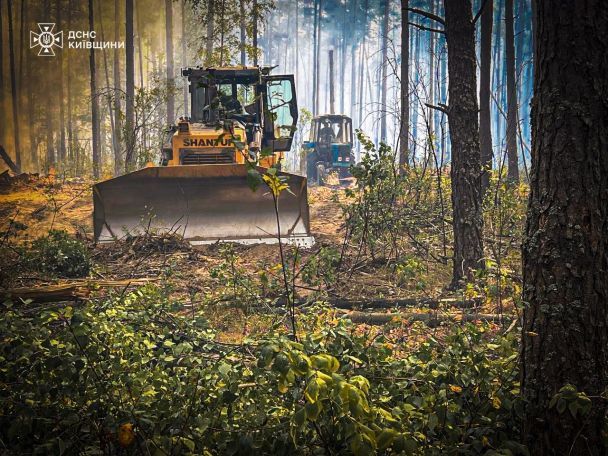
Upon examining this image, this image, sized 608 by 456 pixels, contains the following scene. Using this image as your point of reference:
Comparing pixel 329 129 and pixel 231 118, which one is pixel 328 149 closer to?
pixel 329 129

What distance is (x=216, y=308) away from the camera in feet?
19.1

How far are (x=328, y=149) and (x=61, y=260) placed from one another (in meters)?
17.9

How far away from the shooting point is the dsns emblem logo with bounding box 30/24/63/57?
3238cm

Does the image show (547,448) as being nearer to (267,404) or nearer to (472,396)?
(472,396)

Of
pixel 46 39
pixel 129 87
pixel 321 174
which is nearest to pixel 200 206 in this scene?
pixel 129 87

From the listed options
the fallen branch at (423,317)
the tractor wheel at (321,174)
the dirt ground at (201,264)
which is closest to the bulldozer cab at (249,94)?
the dirt ground at (201,264)

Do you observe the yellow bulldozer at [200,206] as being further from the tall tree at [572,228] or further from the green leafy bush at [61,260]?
the tall tree at [572,228]

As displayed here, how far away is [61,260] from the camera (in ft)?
23.5

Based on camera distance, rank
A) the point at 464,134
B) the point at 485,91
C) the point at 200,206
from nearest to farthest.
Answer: the point at 464,134
the point at 200,206
the point at 485,91

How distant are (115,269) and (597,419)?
6.10 metres

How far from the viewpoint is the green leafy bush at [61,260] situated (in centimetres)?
717

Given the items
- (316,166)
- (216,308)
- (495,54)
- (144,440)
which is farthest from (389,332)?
(495,54)

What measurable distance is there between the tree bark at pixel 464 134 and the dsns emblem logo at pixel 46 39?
30.7m

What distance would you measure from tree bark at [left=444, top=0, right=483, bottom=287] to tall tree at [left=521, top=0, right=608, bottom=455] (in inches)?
134
